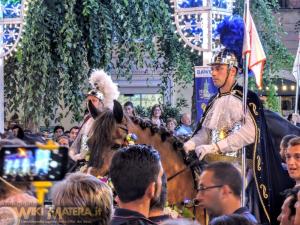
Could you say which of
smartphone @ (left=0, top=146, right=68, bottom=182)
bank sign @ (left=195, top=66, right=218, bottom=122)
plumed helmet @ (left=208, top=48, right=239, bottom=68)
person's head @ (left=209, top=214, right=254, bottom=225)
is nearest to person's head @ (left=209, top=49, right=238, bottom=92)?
plumed helmet @ (left=208, top=48, right=239, bottom=68)

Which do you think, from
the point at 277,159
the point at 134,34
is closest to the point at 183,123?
the point at 134,34

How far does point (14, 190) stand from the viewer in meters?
3.60

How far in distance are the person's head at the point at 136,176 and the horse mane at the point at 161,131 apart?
2590 mm

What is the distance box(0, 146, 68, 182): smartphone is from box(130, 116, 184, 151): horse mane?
4.31 meters

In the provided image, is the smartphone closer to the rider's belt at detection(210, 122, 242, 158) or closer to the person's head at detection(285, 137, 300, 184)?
the person's head at detection(285, 137, 300, 184)

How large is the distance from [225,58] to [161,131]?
1037 millimetres

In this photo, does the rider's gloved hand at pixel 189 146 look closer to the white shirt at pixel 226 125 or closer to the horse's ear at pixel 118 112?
the white shirt at pixel 226 125

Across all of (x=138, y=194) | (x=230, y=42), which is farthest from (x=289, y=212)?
(x=230, y=42)

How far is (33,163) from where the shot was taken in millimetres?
2682

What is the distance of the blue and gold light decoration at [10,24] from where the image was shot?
12578mm

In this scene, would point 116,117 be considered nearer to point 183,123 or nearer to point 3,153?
point 3,153

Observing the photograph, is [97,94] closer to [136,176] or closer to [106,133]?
[106,133]

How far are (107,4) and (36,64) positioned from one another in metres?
1.61

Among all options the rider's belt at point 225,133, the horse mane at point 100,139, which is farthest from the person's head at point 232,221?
the rider's belt at point 225,133
